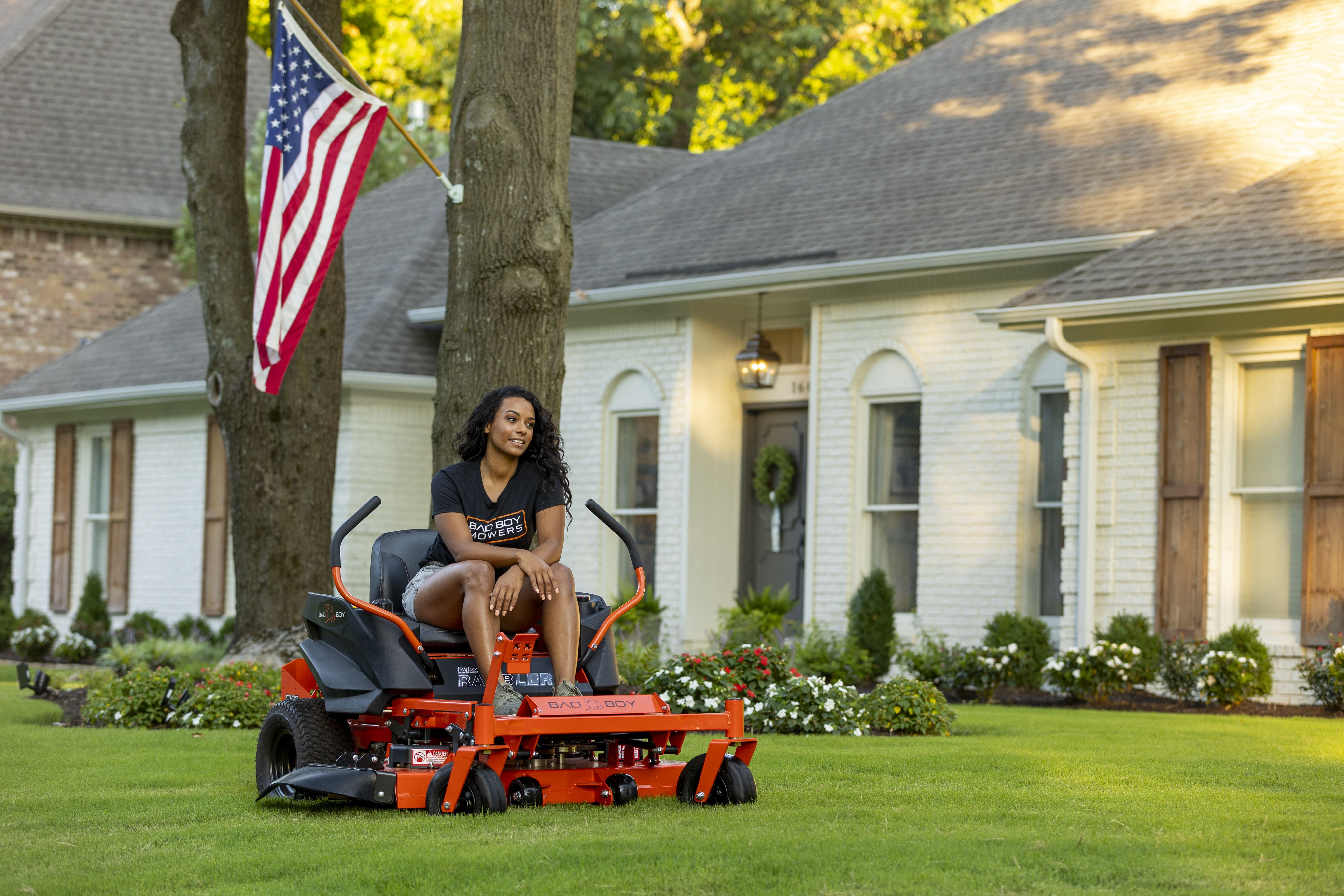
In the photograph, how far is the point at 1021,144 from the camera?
1531 cm

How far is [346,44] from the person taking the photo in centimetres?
3472

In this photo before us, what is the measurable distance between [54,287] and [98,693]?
16.0 m

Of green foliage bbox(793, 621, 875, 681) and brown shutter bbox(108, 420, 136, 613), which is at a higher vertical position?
brown shutter bbox(108, 420, 136, 613)

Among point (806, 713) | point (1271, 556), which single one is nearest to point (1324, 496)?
point (1271, 556)

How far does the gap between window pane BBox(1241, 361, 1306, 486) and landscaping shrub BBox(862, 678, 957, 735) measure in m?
3.84

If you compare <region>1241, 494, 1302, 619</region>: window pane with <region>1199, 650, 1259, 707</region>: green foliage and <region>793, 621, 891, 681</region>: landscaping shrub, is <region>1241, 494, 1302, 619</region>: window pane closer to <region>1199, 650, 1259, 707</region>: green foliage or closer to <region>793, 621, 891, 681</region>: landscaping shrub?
<region>1199, 650, 1259, 707</region>: green foliage

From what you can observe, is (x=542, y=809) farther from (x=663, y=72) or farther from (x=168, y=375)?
(x=663, y=72)

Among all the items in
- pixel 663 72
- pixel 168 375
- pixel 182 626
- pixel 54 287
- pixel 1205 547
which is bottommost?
pixel 182 626

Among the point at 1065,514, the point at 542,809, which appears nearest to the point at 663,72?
the point at 1065,514

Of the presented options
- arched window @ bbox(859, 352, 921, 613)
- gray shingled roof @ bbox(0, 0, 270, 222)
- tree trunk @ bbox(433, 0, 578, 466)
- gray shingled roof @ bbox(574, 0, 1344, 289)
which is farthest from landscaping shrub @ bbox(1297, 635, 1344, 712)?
gray shingled roof @ bbox(0, 0, 270, 222)

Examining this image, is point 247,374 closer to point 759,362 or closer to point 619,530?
point 759,362

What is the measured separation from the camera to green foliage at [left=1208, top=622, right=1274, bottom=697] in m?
11.6

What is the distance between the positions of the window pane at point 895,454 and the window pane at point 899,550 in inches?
4.0

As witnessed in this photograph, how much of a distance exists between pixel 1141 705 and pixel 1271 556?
1498mm
